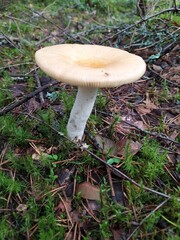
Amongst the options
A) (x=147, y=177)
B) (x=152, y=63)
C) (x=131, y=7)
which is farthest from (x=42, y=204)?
(x=131, y=7)

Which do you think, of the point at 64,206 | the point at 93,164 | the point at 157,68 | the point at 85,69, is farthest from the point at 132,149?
the point at 157,68

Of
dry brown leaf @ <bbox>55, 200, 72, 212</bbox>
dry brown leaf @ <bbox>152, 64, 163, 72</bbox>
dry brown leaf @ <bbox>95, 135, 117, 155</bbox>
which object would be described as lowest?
dry brown leaf @ <bbox>55, 200, 72, 212</bbox>

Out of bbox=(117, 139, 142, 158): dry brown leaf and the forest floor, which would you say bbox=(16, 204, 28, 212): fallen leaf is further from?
bbox=(117, 139, 142, 158): dry brown leaf

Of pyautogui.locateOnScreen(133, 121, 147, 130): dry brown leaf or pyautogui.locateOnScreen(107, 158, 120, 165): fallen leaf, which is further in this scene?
pyautogui.locateOnScreen(133, 121, 147, 130): dry brown leaf

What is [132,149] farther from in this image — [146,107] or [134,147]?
[146,107]

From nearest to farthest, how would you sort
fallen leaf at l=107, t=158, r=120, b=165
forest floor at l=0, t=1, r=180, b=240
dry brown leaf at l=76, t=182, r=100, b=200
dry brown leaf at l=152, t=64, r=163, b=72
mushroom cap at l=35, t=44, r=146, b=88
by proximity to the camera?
mushroom cap at l=35, t=44, r=146, b=88 → forest floor at l=0, t=1, r=180, b=240 → dry brown leaf at l=76, t=182, r=100, b=200 → fallen leaf at l=107, t=158, r=120, b=165 → dry brown leaf at l=152, t=64, r=163, b=72

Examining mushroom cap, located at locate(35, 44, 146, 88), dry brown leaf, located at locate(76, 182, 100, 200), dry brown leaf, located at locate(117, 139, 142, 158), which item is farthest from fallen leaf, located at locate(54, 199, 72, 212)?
mushroom cap, located at locate(35, 44, 146, 88)

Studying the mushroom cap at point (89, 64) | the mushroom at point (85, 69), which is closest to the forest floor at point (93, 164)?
the mushroom at point (85, 69)
